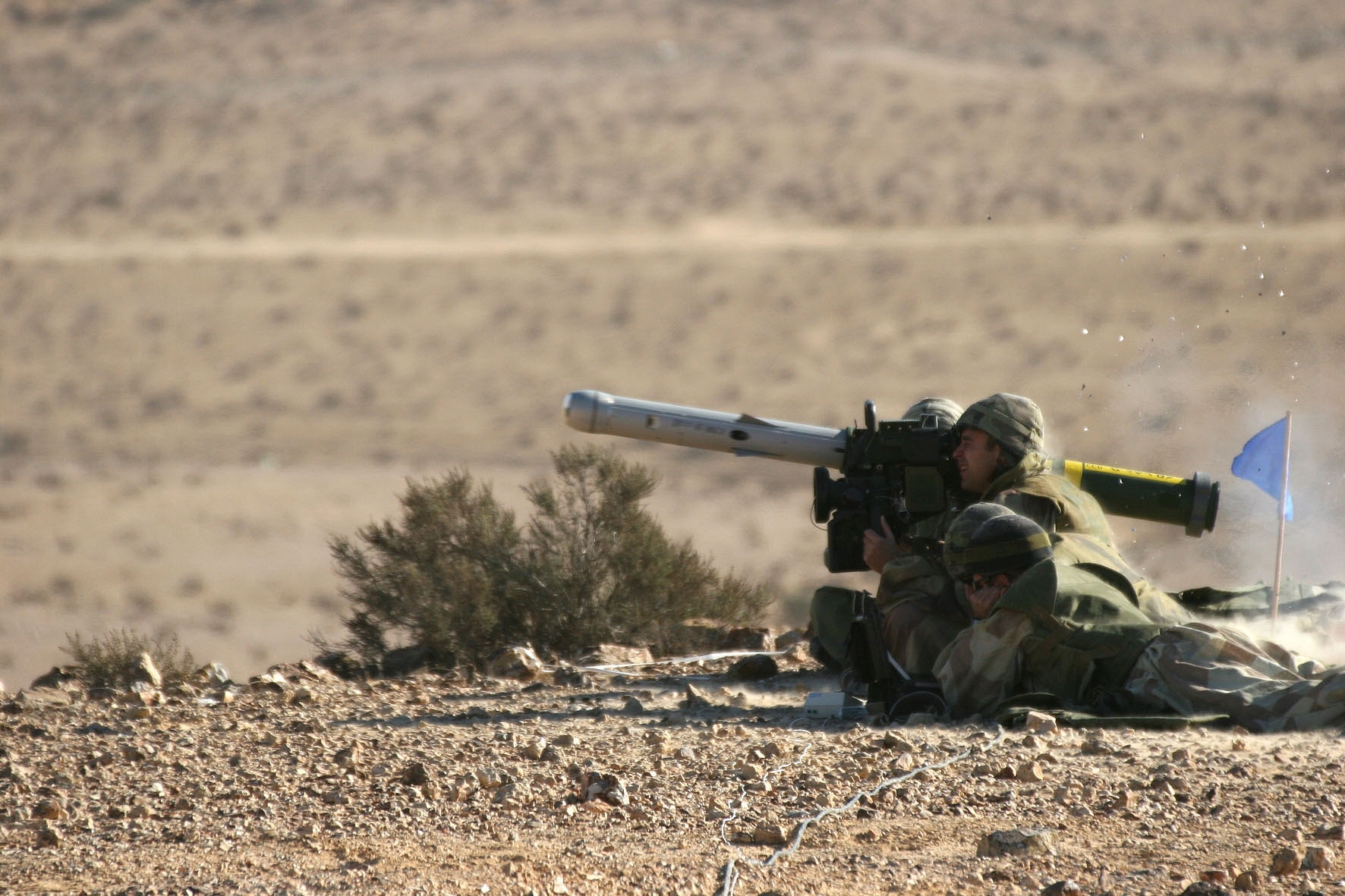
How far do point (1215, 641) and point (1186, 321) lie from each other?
2300 cm

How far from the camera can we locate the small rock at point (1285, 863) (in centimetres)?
376

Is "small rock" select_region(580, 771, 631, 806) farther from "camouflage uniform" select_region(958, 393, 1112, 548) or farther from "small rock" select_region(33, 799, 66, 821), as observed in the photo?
"camouflage uniform" select_region(958, 393, 1112, 548)

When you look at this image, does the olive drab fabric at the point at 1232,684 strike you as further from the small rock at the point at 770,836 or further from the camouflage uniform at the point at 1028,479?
the small rock at the point at 770,836

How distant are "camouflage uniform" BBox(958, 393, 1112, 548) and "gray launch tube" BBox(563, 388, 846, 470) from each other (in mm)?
991

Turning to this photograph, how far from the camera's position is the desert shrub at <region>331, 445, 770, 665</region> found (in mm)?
8781

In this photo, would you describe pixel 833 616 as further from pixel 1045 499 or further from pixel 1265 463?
pixel 1265 463

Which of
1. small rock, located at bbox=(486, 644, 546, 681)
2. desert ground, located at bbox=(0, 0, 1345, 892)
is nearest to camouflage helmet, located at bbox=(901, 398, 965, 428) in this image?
small rock, located at bbox=(486, 644, 546, 681)

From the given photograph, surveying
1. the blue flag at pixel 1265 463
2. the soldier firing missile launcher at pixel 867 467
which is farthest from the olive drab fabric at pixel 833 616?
the blue flag at pixel 1265 463

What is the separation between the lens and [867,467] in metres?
7.04

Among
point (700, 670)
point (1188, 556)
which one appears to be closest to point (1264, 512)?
point (1188, 556)

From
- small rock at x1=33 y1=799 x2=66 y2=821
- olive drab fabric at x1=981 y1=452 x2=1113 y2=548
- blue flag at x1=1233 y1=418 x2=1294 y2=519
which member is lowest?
small rock at x1=33 y1=799 x2=66 y2=821

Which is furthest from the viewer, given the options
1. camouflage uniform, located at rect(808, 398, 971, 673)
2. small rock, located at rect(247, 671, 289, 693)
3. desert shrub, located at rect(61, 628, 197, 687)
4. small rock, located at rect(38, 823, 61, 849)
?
desert shrub, located at rect(61, 628, 197, 687)

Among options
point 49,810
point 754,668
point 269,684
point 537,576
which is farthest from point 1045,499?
point 49,810

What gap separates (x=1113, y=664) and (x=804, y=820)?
1.88m
